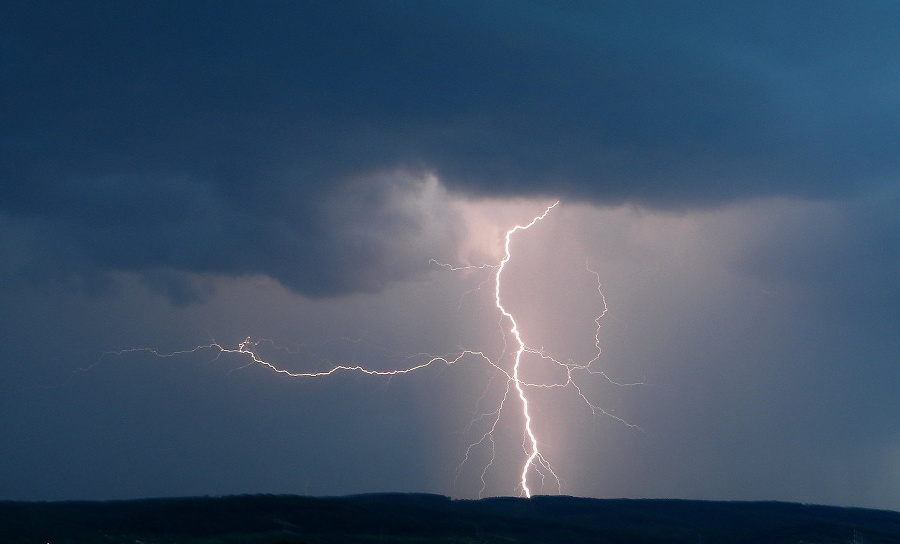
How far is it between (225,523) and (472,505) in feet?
154

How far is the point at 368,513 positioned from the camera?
8156cm

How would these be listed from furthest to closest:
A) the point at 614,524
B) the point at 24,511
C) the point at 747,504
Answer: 1. the point at 747,504
2. the point at 614,524
3. the point at 24,511

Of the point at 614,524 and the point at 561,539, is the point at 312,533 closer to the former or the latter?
the point at 561,539

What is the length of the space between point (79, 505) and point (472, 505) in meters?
50.5

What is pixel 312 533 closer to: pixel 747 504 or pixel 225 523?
pixel 225 523

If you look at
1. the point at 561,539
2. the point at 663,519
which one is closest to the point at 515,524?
the point at 561,539

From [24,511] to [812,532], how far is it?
72.1 meters

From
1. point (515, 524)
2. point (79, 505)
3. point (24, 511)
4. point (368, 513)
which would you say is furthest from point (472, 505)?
point (24, 511)

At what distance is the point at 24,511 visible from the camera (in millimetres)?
70688

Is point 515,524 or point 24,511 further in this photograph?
point 515,524

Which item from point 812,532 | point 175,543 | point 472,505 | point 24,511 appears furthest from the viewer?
point 472,505

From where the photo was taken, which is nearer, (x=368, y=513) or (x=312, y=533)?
(x=312, y=533)

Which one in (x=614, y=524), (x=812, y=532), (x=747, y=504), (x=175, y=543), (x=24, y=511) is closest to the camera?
(x=175, y=543)

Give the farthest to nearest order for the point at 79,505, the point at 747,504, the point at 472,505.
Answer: the point at 747,504 → the point at 472,505 → the point at 79,505
